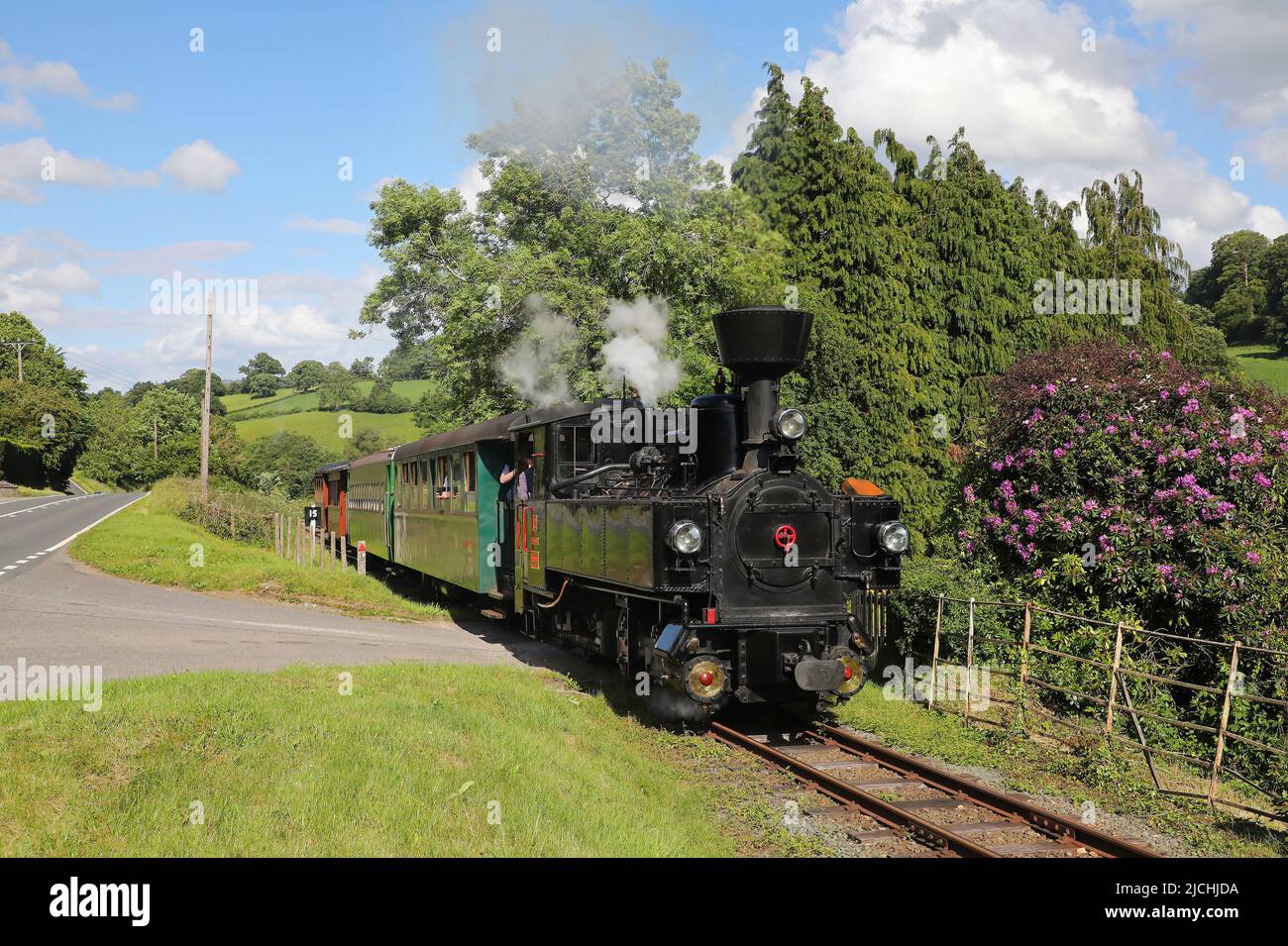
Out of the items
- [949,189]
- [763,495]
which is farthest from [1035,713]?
[949,189]

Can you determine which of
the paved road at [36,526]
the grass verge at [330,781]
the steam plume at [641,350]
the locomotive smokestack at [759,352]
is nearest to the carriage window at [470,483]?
the steam plume at [641,350]

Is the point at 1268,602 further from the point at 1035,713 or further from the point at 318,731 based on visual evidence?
the point at 318,731

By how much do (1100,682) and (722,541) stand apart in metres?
5.21

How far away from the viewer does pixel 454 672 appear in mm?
11453

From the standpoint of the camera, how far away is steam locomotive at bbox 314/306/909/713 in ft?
29.9

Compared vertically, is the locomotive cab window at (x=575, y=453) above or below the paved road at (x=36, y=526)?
above

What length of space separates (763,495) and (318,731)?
432 cm

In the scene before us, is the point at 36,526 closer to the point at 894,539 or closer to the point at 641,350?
the point at 641,350

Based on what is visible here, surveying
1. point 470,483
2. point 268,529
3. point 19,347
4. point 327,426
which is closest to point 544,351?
point 470,483

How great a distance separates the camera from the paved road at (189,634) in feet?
40.9

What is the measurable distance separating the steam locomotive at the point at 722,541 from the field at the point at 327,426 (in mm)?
64376

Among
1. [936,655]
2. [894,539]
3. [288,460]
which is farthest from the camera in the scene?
[288,460]

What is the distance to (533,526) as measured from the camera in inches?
498

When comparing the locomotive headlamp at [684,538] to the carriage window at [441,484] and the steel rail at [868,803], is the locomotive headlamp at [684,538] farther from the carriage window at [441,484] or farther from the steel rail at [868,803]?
the carriage window at [441,484]
